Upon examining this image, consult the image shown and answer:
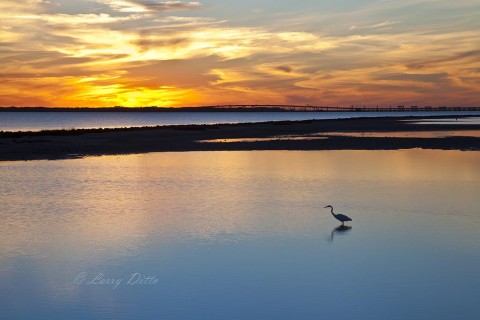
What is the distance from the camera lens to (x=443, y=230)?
1424 centimetres

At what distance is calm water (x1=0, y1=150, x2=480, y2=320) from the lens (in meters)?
9.11

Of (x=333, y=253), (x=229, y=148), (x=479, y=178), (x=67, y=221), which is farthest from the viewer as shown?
(x=229, y=148)

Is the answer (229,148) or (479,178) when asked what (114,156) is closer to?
(229,148)

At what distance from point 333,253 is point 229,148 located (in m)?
29.6

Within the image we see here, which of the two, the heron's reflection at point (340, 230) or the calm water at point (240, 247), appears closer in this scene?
the calm water at point (240, 247)

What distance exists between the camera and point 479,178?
23.7m

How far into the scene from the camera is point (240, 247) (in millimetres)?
12609

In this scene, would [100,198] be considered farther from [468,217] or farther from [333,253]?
[468,217]

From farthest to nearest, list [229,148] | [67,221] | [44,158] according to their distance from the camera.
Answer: [229,148]
[44,158]
[67,221]

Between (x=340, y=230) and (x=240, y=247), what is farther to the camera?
(x=340, y=230)

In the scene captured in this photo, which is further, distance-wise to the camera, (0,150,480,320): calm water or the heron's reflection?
the heron's reflection

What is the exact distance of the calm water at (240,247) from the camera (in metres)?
9.11

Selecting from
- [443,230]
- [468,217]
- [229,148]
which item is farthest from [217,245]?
[229,148]

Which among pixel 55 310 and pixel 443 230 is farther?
pixel 443 230
